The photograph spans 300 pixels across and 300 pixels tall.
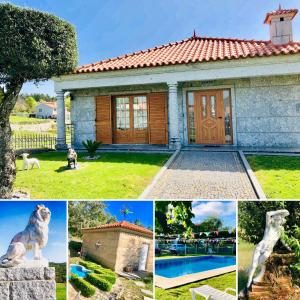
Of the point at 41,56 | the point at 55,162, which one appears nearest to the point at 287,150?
the point at 55,162

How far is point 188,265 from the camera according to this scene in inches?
209

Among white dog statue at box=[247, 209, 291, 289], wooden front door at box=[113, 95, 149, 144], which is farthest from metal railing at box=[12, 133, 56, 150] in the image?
white dog statue at box=[247, 209, 291, 289]

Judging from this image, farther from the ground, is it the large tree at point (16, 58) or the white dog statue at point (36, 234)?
the large tree at point (16, 58)

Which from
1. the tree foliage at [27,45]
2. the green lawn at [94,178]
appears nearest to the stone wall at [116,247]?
the green lawn at [94,178]

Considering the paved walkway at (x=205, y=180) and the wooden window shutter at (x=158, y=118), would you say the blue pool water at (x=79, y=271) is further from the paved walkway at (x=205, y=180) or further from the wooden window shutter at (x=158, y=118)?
the wooden window shutter at (x=158, y=118)

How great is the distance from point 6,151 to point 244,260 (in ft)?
17.8

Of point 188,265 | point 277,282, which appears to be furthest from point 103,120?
point 277,282

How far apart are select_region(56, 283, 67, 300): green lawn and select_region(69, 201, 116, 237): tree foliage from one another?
31.1 inches

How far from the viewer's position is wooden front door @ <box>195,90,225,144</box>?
14422mm

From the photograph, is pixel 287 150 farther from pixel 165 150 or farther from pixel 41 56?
pixel 41 56

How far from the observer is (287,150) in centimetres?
1245

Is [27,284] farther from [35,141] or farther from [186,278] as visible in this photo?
[35,141]

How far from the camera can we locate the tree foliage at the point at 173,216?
534 centimetres

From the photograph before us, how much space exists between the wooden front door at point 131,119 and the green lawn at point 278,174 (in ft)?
18.9
